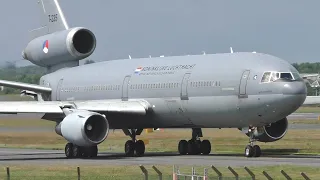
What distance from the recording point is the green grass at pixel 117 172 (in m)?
33.1

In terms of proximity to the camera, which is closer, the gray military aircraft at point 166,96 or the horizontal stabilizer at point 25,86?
the gray military aircraft at point 166,96

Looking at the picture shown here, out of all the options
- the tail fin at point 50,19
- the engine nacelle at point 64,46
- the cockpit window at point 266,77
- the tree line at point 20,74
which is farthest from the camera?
the tree line at point 20,74

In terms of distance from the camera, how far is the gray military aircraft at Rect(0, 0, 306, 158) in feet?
141

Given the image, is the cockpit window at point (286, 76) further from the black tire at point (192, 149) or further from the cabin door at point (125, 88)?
the cabin door at point (125, 88)

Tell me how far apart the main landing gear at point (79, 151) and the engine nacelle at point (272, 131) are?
315 inches

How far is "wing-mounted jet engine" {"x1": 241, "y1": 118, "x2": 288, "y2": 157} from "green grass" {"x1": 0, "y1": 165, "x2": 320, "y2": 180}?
274 inches

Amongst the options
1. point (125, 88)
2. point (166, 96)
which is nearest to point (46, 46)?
point (125, 88)

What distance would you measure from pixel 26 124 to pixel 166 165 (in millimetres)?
30697

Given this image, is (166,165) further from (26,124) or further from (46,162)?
(26,124)

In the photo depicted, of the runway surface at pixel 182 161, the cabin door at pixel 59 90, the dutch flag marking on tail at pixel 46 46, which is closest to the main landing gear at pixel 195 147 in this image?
the runway surface at pixel 182 161

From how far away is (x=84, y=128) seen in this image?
145 ft

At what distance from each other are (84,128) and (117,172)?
30.1 ft

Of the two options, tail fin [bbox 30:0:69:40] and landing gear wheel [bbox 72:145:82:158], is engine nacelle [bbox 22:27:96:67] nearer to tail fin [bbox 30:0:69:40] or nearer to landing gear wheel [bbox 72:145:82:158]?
tail fin [bbox 30:0:69:40]

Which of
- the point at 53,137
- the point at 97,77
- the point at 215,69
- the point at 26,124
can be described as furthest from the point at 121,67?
the point at 26,124
